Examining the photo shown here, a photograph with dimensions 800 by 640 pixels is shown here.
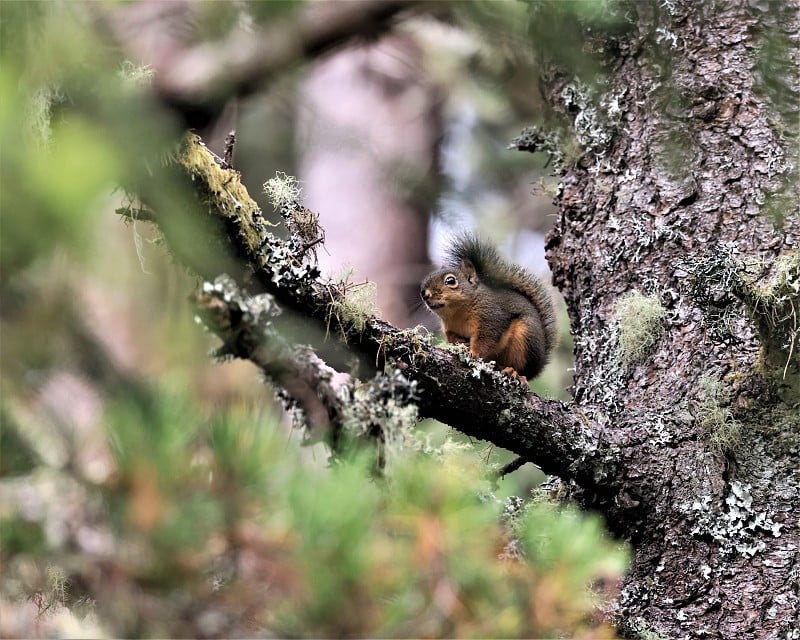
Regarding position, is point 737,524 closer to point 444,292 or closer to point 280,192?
point 280,192

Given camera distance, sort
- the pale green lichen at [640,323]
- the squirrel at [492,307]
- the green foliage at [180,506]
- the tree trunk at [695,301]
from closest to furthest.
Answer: the green foliage at [180,506]
the tree trunk at [695,301]
the pale green lichen at [640,323]
the squirrel at [492,307]

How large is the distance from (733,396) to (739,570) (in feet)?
1.26

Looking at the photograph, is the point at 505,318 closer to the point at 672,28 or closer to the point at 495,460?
the point at 495,460

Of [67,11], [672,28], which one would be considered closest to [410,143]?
[672,28]

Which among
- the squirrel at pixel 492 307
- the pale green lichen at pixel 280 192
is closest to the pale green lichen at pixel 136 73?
the pale green lichen at pixel 280 192

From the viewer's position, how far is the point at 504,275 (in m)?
3.19

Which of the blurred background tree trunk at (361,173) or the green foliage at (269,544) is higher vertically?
the blurred background tree trunk at (361,173)

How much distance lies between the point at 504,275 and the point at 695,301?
1206mm

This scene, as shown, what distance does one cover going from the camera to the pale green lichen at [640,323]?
2.22 metres

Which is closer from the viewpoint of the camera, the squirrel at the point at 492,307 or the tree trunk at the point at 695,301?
the tree trunk at the point at 695,301

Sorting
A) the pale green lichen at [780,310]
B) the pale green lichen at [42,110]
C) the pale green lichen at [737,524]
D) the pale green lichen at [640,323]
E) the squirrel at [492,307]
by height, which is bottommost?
the pale green lichen at [42,110]

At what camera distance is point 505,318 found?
2971 millimetres

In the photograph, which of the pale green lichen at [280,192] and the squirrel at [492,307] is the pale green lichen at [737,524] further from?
the pale green lichen at [280,192]

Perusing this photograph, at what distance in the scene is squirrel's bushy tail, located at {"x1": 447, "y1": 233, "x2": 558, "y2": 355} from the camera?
121 inches
